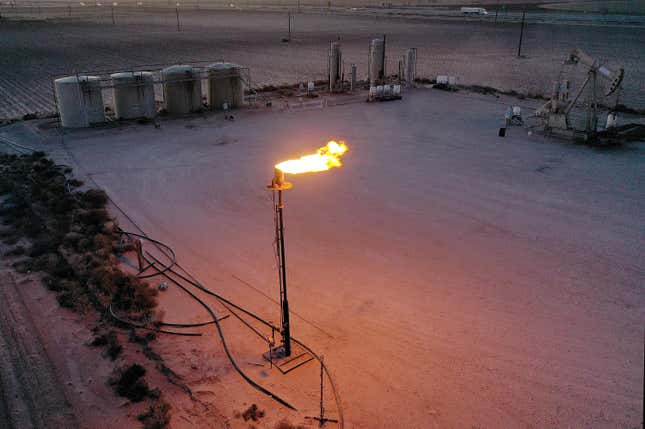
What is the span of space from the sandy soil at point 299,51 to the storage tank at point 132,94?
16.9 ft

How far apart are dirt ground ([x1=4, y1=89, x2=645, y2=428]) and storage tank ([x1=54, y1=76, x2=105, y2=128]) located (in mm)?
922

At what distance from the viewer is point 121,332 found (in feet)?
27.2

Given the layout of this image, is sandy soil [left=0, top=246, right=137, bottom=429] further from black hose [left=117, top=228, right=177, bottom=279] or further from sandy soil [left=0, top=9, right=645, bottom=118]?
sandy soil [left=0, top=9, right=645, bottom=118]

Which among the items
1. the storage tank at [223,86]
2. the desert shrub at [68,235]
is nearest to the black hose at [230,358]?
the desert shrub at [68,235]

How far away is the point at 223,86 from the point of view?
24375 millimetres

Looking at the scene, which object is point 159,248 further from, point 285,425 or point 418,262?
point 285,425

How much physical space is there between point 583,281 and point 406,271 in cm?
327

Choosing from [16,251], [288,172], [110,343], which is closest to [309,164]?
[288,172]

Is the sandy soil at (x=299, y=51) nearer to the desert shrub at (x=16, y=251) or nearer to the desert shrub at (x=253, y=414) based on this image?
the desert shrub at (x=16, y=251)

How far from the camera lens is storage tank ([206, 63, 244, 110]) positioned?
24.2 m

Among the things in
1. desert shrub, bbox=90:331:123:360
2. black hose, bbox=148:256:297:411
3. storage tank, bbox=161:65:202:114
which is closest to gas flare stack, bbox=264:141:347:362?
black hose, bbox=148:256:297:411

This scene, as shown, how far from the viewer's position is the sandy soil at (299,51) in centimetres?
3378

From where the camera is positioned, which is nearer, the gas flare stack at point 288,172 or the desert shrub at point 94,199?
the gas flare stack at point 288,172

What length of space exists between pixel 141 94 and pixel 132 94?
0.35m
